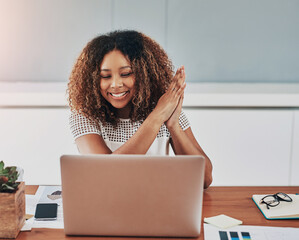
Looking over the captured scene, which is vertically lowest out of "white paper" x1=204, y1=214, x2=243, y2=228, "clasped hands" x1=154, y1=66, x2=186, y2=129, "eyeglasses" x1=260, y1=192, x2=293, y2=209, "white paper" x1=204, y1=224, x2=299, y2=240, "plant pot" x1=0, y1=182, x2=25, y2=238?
"white paper" x1=204, y1=224, x2=299, y2=240

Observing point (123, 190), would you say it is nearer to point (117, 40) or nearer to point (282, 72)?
point (117, 40)

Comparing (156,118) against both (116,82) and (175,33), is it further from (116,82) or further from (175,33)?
(175,33)

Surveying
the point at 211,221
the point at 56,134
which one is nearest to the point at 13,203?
the point at 211,221

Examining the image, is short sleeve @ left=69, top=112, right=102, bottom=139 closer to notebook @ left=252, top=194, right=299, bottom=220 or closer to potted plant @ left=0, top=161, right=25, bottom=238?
potted plant @ left=0, top=161, right=25, bottom=238

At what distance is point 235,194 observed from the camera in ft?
4.93

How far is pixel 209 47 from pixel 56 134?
1.32m

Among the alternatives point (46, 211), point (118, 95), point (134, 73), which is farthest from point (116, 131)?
point (46, 211)

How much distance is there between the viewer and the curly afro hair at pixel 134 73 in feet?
5.99

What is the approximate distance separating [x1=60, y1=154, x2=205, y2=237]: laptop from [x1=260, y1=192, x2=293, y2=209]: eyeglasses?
0.37 metres

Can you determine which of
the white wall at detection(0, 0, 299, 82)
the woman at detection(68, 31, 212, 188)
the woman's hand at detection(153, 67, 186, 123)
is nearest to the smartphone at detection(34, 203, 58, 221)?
the woman at detection(68, 31, 212, 188)

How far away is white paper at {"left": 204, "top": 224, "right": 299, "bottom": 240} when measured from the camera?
114cm

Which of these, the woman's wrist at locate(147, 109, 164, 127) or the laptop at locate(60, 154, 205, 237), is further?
the woman's wrist at locate(147, 109, 164, 127)

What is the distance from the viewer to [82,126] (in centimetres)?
187

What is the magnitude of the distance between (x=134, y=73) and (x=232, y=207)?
0.76 meters
